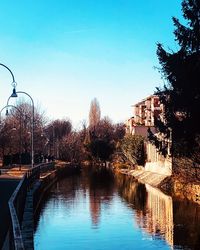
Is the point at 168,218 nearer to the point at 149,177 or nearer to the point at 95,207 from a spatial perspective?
the point at 95,207

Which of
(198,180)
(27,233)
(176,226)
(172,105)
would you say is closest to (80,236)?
(27,233)

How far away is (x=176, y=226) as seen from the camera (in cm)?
2567

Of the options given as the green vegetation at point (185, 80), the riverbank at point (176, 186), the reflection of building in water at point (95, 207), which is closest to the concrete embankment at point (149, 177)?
the riverbank at point (176, 186)

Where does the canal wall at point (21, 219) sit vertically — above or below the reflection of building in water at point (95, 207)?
above

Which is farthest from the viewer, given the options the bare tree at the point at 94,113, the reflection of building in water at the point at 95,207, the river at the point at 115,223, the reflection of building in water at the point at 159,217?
the bare tree at the point at 94,113

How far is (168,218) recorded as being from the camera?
2867 centimetres

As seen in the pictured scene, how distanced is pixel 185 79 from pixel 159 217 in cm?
830

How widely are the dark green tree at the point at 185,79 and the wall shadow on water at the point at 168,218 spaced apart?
13.0ft

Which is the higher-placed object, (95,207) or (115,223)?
(95,207)

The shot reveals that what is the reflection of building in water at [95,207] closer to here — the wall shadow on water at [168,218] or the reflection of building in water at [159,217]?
the wall shadow on water at [168,218]

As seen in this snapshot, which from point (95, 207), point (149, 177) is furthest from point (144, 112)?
point (95, 207)

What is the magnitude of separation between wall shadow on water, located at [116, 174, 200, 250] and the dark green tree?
3.97 m

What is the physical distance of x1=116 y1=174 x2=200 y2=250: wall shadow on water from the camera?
22.1m

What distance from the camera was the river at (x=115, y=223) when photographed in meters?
20.8
